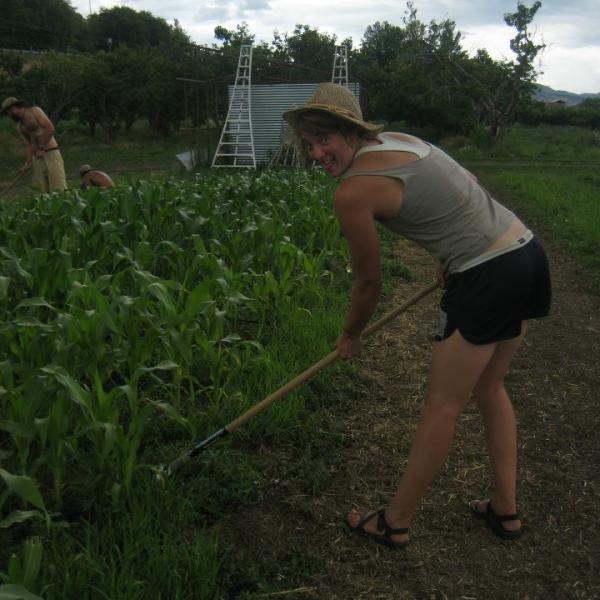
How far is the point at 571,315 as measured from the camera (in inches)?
218

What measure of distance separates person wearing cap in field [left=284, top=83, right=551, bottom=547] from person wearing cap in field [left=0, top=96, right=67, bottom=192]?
22.1ft

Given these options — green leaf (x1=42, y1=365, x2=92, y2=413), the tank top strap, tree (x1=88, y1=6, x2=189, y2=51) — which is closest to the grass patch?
the tank top strap

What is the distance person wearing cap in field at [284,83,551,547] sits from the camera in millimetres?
2135

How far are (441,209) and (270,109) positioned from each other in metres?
17.9

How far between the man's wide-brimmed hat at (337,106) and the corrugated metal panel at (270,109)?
17.1m

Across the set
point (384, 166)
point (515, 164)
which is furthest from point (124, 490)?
point (515, 164)

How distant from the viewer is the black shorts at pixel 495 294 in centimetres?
221

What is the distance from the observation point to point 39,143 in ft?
27.1

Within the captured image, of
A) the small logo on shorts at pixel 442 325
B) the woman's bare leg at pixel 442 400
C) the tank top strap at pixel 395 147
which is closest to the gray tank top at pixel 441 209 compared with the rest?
the tank top strap at pixel 395 147

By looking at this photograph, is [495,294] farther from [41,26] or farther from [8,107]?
[41,26]

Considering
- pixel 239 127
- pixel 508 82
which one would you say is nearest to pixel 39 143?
pixel 239 127

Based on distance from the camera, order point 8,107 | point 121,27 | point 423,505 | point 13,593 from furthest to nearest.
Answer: point 121,27
point 8,107
point 423,505
point 13,593

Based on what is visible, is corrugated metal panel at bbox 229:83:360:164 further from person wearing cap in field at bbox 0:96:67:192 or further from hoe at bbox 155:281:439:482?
hoe at bbox 155:281:439:482

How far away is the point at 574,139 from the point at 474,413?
3297cm
